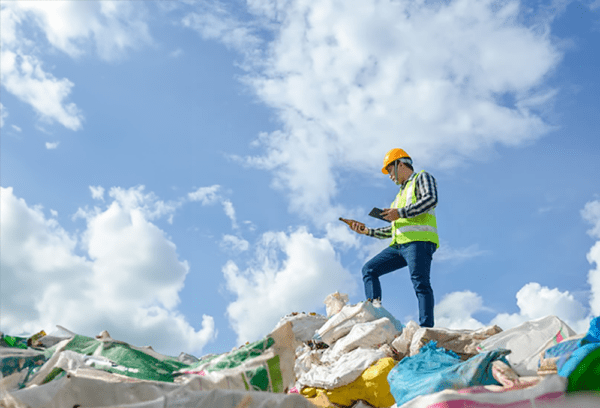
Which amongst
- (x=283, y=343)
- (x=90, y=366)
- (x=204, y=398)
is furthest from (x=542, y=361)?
(x=90, y=366)

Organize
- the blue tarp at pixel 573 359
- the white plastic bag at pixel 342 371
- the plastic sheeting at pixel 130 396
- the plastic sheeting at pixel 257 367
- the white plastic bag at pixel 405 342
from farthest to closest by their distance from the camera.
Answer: the white plastic bag at pixel 405 342 < the white plastic bag at pixel 342 371 < the plastic sheeting at pixel 257 367 < the blue tarp at pixel 573 359 < the plastic sheeting at pixel 130 396

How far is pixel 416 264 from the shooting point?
479cm

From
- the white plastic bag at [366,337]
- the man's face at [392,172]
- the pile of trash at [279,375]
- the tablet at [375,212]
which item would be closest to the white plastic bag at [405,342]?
the pile of trash at [279,375]

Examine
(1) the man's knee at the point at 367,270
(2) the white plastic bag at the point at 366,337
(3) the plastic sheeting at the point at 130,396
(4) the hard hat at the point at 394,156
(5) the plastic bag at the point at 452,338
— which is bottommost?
(3) the plastic sheeting at the point at 130,396

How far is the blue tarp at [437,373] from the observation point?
2609mm

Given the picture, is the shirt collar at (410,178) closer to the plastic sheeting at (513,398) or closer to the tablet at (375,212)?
the tablet at (375,212)

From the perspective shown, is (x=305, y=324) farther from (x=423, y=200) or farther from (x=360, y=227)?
(x=423, y=200)

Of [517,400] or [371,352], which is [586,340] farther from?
[371,352]

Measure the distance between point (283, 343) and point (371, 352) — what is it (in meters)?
1.94

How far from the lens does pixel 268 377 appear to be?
2.40 metres

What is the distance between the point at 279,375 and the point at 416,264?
2.63 m

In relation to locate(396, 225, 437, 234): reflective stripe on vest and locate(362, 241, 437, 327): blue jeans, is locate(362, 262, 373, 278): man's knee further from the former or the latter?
locate(396, 225, 437, 234): reflective stripe on vest

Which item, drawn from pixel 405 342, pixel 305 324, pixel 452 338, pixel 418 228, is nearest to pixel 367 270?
pixel 418 228

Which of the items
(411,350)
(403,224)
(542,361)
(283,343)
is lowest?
(542,361)
